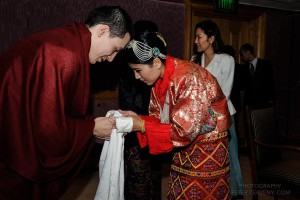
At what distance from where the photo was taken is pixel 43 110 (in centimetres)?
122

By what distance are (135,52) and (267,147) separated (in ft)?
4.13

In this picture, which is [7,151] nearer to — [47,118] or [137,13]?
[47,118]

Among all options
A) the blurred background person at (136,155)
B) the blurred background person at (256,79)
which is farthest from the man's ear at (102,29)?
the blurred background person at (256,79)

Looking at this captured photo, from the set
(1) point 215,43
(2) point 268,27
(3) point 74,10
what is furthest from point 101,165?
(2) point 268,27

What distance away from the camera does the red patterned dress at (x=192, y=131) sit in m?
1.38

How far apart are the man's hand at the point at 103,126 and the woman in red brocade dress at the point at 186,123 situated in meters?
0.14

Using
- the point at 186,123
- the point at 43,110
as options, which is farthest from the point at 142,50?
the point at 43,110

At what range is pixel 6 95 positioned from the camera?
1252 millimetres

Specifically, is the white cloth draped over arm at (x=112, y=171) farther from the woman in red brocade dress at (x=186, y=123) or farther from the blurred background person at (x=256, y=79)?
the blurred background person at (x=256, y=79)

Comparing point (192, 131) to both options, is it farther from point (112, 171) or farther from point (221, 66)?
point (221, 66)

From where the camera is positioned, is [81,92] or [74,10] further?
[74,10]

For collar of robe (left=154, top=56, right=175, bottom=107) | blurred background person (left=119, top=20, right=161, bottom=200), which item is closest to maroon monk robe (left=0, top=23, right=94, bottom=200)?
collar of robe (left=154, top=56, right=175, bottom=107)

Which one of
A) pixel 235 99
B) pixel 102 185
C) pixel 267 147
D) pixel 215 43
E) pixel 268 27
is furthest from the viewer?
pixel 268 27

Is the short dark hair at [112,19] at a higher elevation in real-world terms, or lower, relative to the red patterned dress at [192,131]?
higher
